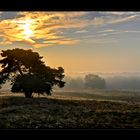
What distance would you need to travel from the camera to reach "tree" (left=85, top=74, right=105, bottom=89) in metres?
3.03

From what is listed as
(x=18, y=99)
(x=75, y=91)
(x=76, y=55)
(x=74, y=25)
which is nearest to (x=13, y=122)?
(x=18, y=99)

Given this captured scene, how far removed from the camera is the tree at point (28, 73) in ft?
9.87

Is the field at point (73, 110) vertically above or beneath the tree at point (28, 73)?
beneath

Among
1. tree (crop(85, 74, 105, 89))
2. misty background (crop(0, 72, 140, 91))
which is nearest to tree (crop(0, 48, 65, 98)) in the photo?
misty background (crop(0, 72, 140, 91))

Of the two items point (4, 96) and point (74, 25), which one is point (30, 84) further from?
point (74, 25)

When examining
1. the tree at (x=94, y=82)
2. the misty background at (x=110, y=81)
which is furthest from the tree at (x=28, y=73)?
the tree at (x=94, y=82)

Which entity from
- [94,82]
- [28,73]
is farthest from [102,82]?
[28,73]

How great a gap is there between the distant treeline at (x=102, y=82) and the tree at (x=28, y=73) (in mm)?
95

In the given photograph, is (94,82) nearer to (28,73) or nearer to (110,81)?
(110,81)

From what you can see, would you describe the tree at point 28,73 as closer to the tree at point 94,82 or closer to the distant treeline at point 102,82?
the distant treeline at point 102,82

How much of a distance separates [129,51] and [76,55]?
0.45 meters

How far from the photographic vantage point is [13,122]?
2.91 meters

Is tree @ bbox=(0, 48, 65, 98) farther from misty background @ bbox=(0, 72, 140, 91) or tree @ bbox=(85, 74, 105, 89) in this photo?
tree @ bbox=(85, 74, 105, 89)

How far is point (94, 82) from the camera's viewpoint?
9.99 ft
